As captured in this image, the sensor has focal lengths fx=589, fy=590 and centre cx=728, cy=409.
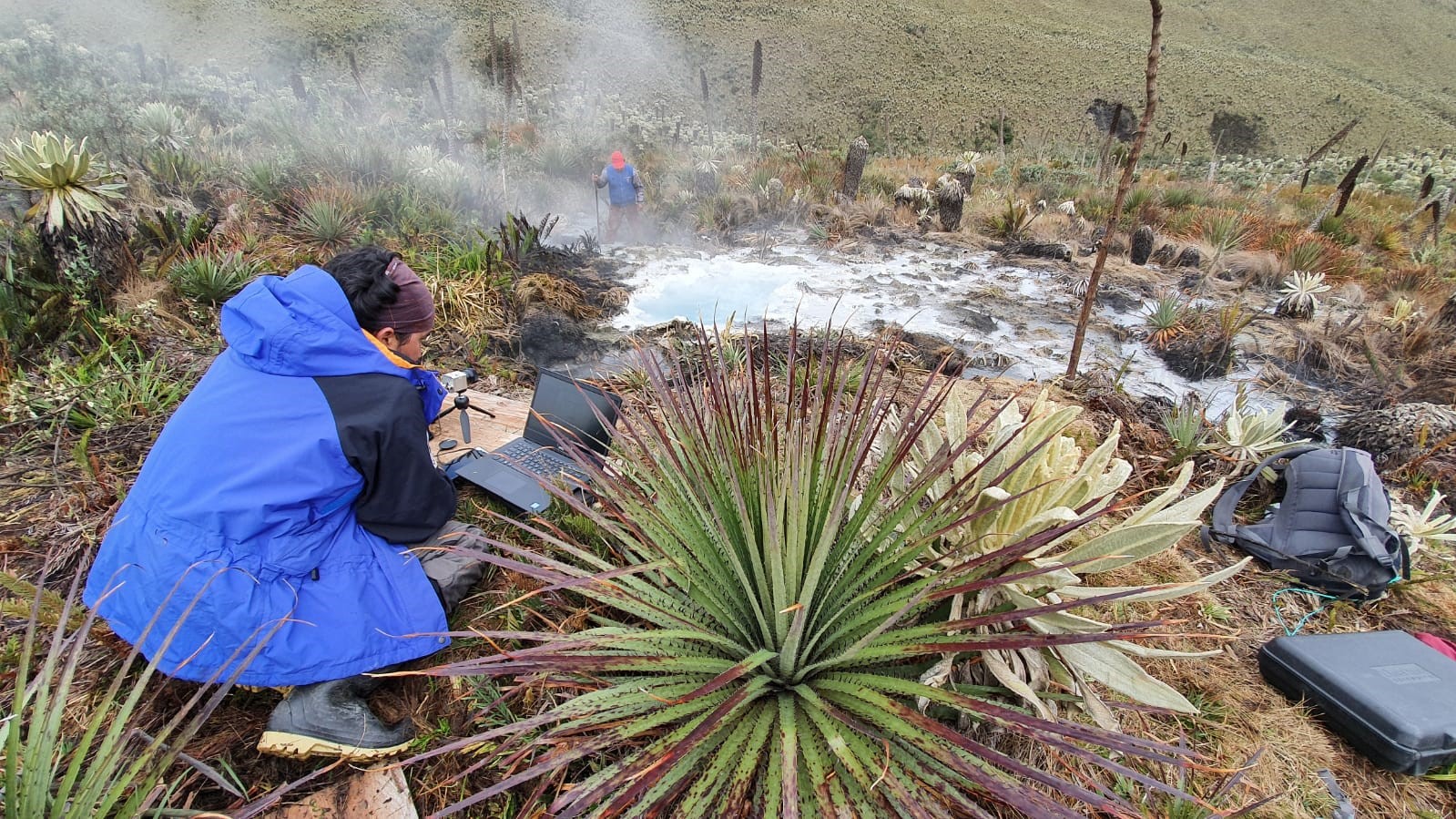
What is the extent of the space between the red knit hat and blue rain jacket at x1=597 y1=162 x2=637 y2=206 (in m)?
7.07

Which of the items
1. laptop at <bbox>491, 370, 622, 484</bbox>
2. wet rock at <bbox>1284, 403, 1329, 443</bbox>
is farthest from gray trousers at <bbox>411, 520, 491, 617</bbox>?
wet rock at <bbox>1284, 403, 1329, 443</bbox>

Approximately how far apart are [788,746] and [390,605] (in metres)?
1.36

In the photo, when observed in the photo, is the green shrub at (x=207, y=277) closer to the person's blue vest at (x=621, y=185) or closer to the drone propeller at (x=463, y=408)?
the drone propeller at (x=463, y=408)

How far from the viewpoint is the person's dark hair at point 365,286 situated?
2.05 meters

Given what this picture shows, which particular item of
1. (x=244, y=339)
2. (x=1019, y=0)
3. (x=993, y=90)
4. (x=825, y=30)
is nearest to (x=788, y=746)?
(x=244, y=339)

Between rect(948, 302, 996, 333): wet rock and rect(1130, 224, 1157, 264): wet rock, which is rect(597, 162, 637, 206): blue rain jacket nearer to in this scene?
rect(948, 302, 996, 333): wet rock

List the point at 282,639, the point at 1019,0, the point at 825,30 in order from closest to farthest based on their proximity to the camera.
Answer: the point at 282,639 → the point at 825,30 → the point at 1019,0

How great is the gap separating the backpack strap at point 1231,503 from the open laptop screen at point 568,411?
2.86m

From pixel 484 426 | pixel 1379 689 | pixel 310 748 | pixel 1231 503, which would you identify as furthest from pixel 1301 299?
pixel 310 748

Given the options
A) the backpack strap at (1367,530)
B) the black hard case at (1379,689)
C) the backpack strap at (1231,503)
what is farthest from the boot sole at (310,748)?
the backpack strap at (1367,530)

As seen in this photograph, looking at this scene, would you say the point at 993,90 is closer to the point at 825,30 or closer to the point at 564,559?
the point at 825,30

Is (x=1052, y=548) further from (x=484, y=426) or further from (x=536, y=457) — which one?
(x=484, y=426)

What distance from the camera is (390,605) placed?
1.84m

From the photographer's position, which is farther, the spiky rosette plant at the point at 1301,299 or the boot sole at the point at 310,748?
the spiky rosette plant at the point at 1301,299
